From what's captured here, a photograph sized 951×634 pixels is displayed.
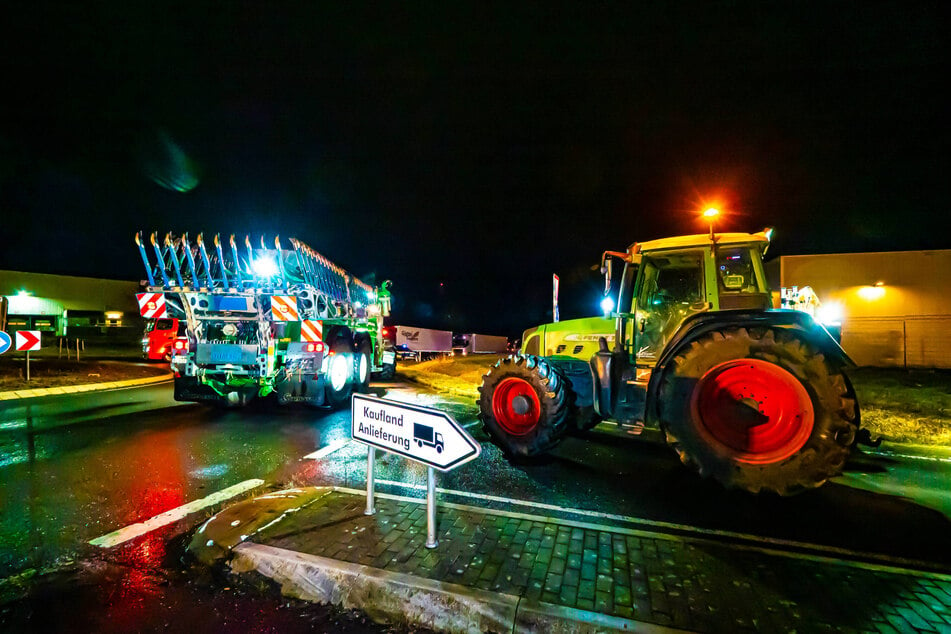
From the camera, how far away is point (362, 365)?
1177cm

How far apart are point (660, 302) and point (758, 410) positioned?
5.60ft

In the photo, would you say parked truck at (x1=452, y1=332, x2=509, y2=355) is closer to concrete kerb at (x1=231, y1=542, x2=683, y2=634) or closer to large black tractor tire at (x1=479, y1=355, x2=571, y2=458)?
large black tractor tire at (x1=479, y1=355, x2=571, y2=458)

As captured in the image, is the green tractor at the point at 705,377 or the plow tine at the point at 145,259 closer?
the green tractor at the point at 705,377

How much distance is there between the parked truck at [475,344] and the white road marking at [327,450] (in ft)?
95.5

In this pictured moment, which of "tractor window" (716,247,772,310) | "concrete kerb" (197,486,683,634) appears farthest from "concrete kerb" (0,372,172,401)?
"tractor window" (716,247,772,310)

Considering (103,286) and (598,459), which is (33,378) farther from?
(103,286)

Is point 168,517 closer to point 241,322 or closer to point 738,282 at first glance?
point 241,322

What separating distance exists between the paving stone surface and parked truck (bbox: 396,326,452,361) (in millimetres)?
23066

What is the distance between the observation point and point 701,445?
481 centimetres

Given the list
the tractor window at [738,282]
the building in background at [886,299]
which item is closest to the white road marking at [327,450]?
the tractor window at [738,282]

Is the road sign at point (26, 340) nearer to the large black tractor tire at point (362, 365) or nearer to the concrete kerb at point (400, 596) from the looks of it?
the large black tractor tire at point (362, 365)

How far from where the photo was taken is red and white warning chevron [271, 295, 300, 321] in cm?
859

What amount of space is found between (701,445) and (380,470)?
144 inches

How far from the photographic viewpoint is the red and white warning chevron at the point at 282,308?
859cm
